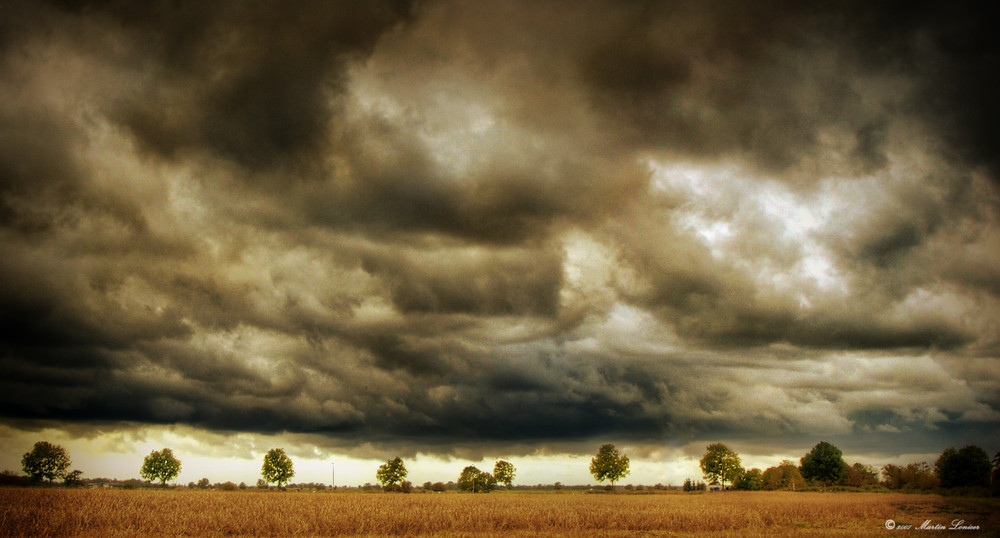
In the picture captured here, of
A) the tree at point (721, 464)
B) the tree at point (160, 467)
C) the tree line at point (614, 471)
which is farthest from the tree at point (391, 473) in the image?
the tree at point (721, 464)

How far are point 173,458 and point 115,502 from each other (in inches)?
6038

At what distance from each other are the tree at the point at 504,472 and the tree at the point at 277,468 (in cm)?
6758

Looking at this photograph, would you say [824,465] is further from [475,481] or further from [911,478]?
[475,481]

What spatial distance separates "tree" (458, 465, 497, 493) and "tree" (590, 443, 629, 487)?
133 ft

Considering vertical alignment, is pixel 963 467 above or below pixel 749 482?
above

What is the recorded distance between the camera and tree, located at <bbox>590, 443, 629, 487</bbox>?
161 meters

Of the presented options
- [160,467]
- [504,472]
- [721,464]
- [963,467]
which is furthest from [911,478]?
[160,467]

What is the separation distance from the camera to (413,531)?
43.2 meters

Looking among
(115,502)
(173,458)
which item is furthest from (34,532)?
(173,458)

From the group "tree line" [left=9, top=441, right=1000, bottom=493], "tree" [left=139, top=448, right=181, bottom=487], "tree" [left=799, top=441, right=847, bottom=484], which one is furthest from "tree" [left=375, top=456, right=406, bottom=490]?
"tree" [left=799, top=441, right=847, bottom=484]

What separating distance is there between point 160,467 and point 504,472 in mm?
111926

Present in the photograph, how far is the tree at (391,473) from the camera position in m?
186

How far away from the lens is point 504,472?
19388 cm

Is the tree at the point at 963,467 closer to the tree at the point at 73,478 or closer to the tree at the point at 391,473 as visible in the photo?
the tree at the point at 391,473
